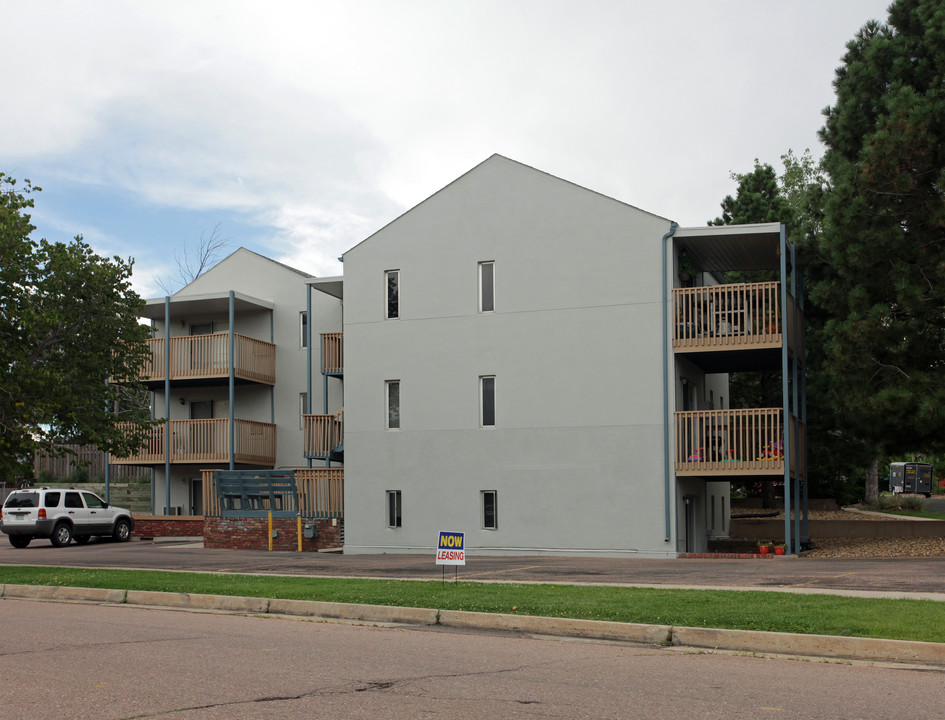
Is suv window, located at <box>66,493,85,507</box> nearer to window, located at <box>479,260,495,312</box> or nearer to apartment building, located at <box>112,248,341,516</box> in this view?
apartment building, located at <box>112,248,341,516</box>

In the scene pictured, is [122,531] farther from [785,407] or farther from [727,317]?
[785,407]

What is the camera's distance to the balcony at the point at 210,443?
3391 cm

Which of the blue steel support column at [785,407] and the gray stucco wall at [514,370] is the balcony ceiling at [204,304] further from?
the blue steel support column at [785,407]

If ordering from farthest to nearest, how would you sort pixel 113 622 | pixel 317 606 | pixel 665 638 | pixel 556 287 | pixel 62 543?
pixel 62 543, pixel 556 287, pixel 317 606, pixel 113 622, pixel 665 638

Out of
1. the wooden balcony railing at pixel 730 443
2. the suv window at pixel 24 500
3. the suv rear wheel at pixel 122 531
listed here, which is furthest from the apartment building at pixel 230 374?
the wooden balcony railing at pixel 730 443

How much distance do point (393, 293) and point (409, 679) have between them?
62.7 feet

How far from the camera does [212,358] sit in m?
34.2

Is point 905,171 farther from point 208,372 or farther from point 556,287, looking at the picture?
point 208,372

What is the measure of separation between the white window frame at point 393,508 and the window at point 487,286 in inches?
203

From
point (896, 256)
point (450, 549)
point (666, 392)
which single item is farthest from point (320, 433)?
point (896, 256)

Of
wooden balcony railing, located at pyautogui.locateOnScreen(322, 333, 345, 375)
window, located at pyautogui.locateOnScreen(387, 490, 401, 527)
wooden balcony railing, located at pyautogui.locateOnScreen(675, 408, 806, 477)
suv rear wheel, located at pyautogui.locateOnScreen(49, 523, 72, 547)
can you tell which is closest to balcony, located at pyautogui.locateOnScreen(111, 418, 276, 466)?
suv rear wheel, located at pyautogui.locateOnScreen(49, 523, 72, 547)

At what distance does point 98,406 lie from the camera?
2169 centimetres

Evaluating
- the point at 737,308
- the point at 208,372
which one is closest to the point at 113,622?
the point at 737,308

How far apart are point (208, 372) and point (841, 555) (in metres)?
20.0
